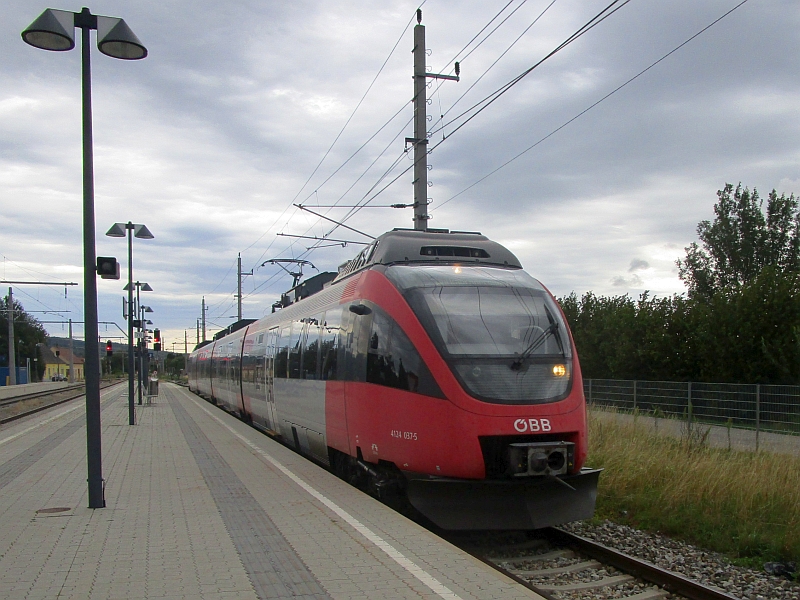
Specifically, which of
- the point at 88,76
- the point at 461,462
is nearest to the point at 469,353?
the point at 461,462

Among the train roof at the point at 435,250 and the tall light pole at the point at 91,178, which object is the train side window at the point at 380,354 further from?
the tall light pole at the point at 91,178

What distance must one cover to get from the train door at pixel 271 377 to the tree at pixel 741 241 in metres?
40.2

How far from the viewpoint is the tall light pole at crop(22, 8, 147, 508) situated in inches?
331

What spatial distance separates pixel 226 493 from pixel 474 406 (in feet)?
12.0

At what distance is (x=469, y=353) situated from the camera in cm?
806

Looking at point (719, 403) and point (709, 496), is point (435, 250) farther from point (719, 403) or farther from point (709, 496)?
point (719, 403)

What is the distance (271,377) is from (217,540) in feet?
31.3

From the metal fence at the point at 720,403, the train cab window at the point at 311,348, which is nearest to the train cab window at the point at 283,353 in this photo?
the train cab window at the point at 311,348

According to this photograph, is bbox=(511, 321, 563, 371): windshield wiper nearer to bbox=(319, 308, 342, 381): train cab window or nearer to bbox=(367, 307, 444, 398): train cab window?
bbox=(367, 307, 444, 398): train cab window

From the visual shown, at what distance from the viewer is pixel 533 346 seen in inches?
329

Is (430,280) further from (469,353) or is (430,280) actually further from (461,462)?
(461,462)

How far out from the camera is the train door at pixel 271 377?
16.2 meters

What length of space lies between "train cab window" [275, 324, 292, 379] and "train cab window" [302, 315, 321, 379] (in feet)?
5.28

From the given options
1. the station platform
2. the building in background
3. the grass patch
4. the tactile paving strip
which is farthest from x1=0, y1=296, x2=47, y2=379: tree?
Answer: the grass patch
